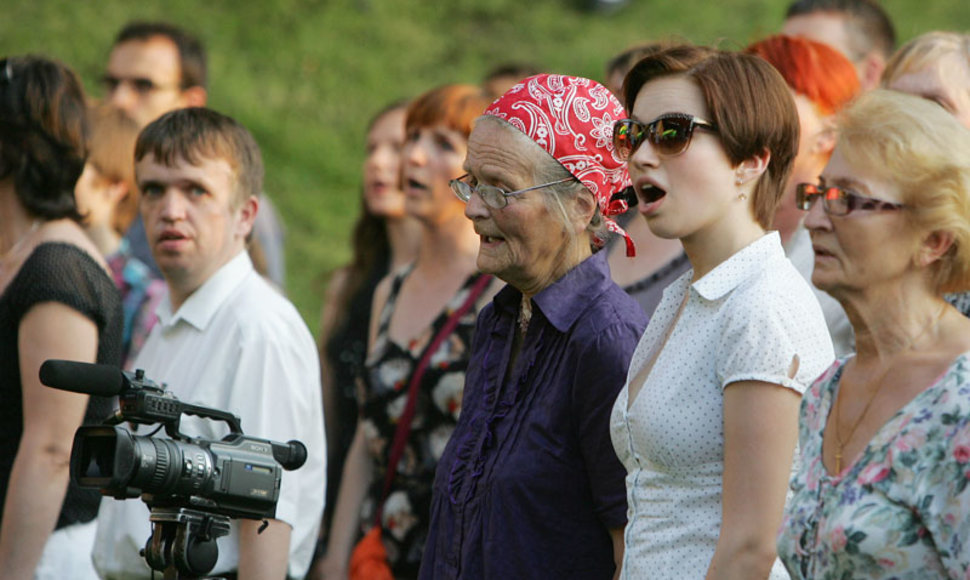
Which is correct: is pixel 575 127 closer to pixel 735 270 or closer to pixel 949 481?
pixel 735 270

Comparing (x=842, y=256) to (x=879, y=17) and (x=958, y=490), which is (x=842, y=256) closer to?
(x=958, y=490)

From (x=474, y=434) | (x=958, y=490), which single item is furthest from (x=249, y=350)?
(x=958, y=490)

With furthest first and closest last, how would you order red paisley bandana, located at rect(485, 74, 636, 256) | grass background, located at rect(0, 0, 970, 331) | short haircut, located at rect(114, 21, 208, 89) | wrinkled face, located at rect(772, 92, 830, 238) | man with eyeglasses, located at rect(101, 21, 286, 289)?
grass background, located at rect(0, 0, 970, 331) → short haircut, located at rect(114, 21, 208, 89) → man with eyeglasses, located at rect(101, 21, 286, 289) → wrinkled face, located at rect(772, 92, 830, 238) → red paisley bandana, located at rect(485, 74, 636, 256)

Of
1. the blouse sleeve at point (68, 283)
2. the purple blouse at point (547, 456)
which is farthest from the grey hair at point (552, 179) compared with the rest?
the blouse sleeve at point (68, 283)

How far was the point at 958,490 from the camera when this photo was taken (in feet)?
7.36

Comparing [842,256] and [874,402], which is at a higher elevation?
[842,256]

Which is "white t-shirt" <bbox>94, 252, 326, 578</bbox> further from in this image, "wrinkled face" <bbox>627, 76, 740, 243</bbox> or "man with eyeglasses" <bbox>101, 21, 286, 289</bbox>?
"man with eyeglasses" <bbox>101, 21, 286, 289</bbox>

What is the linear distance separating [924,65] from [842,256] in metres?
1.68

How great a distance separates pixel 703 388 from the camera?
2773 mm

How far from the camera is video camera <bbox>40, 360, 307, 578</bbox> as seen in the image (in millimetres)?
2941

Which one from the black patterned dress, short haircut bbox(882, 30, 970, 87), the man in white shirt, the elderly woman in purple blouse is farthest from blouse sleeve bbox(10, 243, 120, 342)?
short haircut bbox(882, 30, 970, 87)

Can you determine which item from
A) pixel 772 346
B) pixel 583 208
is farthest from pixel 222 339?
pixel 772 346

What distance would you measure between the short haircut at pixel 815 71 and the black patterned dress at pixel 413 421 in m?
1.29

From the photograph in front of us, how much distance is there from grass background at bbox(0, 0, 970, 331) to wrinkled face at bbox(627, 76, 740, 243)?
267 inches
